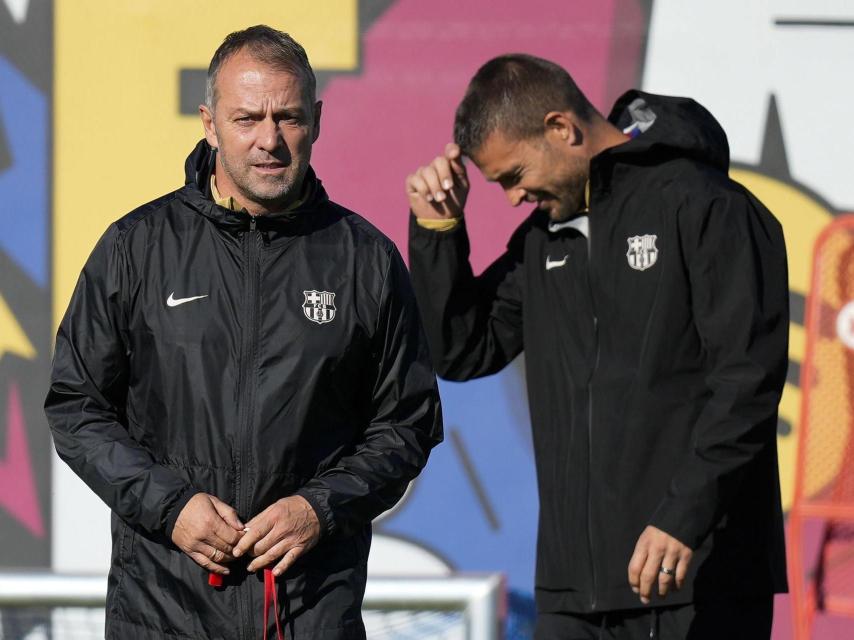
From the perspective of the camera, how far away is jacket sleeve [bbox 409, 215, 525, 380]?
10.0ft

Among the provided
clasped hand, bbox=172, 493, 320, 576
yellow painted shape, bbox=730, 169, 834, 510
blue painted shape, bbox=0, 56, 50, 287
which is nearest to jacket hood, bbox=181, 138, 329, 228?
clasped hand, bbox=172, 493, 320, 576

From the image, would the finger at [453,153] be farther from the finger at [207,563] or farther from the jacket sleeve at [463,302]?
the finger at [207,563]

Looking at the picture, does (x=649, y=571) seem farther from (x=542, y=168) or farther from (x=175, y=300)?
(x=175, y=300)

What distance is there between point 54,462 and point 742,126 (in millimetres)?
2599

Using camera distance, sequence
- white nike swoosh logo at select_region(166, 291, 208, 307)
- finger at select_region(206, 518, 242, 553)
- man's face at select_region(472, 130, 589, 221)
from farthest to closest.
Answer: man's face at select_region(472, 130, 589, 221)
white nike swoosh logo at select_region(166, 291, 208, 307)
finger at select_region(206, 518, 242, 553)

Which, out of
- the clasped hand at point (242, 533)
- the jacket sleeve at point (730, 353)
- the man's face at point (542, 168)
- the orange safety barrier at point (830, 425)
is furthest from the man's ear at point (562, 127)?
the orange safety barrier at point (830, 425)

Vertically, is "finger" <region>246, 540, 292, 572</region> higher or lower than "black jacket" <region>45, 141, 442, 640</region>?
lower

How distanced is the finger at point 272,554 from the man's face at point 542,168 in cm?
92

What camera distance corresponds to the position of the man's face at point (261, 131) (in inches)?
98.6

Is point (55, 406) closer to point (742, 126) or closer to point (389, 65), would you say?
point (389, 65)

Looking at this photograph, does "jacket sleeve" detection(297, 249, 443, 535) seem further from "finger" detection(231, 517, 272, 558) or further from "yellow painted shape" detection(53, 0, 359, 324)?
"yellow painted shape" detection(53, 0, 359, 324)

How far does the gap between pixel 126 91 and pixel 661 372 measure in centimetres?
269

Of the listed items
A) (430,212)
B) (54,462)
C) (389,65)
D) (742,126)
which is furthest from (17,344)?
(742,126)

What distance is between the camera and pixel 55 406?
249cm
